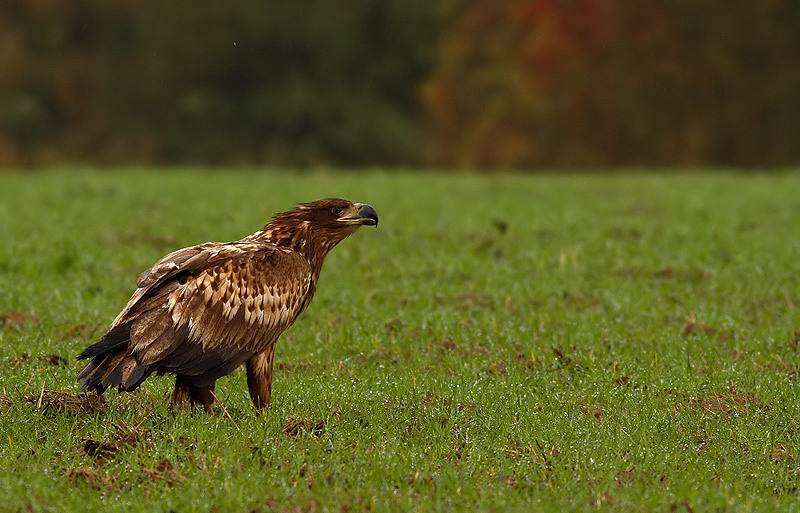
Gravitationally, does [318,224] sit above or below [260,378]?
above

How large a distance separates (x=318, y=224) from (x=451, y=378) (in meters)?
1.65

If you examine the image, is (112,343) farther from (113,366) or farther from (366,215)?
(366,215)

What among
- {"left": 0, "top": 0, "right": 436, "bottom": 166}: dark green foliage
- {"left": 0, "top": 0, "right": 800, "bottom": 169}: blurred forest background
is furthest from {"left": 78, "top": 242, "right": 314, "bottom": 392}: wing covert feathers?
{"left": 0, "top": 0, "right": 436, "bottom": 166}: dark green foliage

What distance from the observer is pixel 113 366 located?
578 centimetres

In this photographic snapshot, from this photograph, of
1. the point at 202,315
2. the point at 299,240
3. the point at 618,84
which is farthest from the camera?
the point at 618,84

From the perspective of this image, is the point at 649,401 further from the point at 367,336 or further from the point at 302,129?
the point at 302,129

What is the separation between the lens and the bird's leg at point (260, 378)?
6355mm

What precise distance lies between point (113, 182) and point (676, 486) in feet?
57.3

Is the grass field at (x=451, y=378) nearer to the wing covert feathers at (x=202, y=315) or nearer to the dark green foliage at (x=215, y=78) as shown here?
the wing covert feathers at (x=202, y=315)

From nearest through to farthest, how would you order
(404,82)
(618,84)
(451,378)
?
1. (451,378)
2. (618,84)
3. (404,82)

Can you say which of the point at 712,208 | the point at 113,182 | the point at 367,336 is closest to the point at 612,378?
the point at 367,336

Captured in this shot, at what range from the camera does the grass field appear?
17.5 ft

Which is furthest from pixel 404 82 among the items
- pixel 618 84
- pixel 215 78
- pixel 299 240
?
pixel 299 240

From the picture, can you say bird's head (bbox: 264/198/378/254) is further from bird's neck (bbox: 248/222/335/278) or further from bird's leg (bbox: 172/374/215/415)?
bird's leg (bbox: 172/374/215/415)
